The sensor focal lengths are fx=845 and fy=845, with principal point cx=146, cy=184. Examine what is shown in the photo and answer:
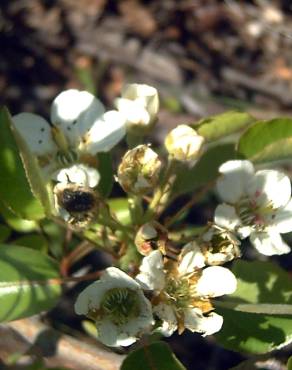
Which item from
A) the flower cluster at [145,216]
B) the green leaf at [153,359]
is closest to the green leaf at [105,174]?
the flower cluster at [145,216]

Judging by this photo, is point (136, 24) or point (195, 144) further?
point (136, 24)

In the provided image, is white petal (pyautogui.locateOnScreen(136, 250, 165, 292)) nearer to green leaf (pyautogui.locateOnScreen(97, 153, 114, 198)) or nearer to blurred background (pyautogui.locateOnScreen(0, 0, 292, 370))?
green leaf (pyautogui.locateOnScreen(97, 153, 114, 198))

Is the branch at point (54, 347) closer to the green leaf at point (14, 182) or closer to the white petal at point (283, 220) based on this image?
the green leaf at point (14, 182)

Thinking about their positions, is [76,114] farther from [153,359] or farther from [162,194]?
[153,359]

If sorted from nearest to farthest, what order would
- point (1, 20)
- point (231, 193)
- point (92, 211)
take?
point (92, 211)
point (231, 193)
point (1, 20)

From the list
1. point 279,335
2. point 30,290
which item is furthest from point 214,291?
point 30,290

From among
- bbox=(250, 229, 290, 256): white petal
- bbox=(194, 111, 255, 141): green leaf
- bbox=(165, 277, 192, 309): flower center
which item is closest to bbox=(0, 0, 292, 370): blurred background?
bbox=(194, 111, 255, 141): green leaf

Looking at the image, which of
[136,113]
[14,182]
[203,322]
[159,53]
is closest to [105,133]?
Result: [136,113]

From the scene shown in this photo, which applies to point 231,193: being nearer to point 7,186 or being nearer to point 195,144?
point 195,144
